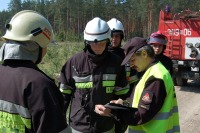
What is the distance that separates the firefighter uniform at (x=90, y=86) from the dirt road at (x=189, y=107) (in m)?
3.32

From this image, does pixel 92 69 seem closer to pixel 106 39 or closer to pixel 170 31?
pixel 106 39

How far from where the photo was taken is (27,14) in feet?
5.62

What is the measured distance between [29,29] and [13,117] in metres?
0.48

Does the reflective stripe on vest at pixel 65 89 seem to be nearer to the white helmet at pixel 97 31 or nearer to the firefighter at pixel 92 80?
the firefighter at pixel 92 80

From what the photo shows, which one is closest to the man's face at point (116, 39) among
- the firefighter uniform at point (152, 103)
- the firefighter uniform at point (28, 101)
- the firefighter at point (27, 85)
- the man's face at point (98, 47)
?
the man's face at point (98, 47)

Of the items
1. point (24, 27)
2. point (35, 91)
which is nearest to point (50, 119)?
point (35, 91)

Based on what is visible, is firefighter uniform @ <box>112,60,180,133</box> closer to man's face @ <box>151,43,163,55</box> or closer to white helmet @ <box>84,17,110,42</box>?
white helmet @ <box>84,17,110,42</box>

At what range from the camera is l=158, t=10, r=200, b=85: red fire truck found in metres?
9.42

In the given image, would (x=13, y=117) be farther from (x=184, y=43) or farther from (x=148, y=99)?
(x=184, y=43)

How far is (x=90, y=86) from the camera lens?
2.78m

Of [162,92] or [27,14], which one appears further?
[162,92]

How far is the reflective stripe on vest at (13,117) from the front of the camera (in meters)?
1.55

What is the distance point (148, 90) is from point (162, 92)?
105 mm

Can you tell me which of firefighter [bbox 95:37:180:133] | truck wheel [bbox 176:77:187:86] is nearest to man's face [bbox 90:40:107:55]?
firefighter [bbox 95:37:180:133]
